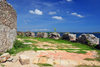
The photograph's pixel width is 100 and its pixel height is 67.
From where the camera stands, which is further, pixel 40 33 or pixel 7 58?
pixel 40 33

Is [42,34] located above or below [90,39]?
above

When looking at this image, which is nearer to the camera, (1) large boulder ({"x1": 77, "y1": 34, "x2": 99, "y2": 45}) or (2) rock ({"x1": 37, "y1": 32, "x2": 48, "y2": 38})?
(1) large boulder ({"x1": 77, "y1": 34, "x2": 99, "y2": 45})

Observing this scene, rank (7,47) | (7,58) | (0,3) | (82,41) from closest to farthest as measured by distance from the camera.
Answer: (7,58) < (0,3) < (7,47) < (82,41)

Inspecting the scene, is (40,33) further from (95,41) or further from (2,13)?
(2,13)

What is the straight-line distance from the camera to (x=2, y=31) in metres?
5.41

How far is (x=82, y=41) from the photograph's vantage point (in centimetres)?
1145

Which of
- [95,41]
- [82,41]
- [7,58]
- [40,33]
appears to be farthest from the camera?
[40,33]

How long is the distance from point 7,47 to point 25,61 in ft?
7.27

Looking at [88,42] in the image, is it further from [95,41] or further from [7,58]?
[7,58]

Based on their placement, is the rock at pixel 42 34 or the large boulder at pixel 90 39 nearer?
the large boulder at pixel 90 39

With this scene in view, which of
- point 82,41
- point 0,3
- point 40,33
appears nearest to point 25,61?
point 0,3

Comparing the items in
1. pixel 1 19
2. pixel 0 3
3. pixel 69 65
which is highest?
pixel 0 3

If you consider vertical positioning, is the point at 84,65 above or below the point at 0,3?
below

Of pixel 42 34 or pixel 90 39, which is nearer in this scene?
pixel 90 39
